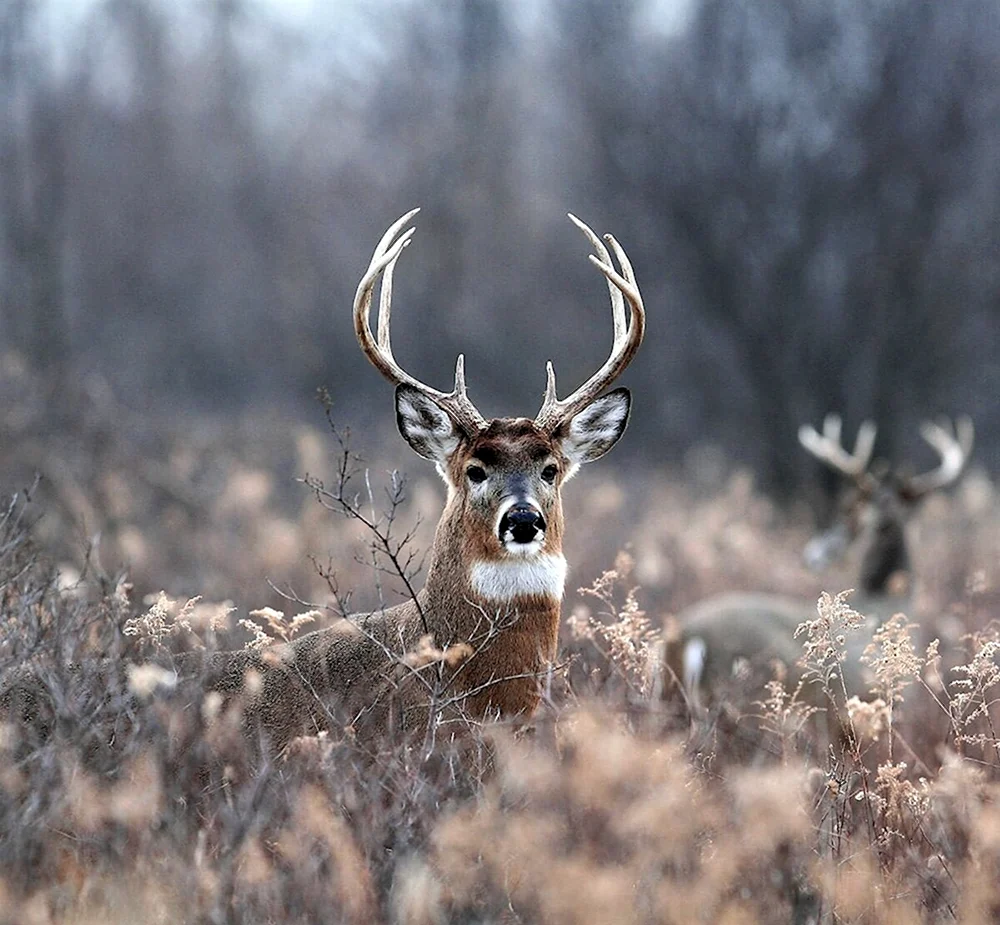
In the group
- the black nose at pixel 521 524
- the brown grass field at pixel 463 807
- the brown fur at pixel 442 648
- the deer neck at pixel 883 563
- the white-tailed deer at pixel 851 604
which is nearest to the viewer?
the brown grass field at pixel 463 807

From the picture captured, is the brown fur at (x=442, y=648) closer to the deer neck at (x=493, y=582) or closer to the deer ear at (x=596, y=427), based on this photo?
the deer neck at (x=493, y=582)

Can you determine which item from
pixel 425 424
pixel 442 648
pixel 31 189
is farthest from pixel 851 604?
pixel 31 189

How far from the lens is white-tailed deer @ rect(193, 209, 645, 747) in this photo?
4703 millimetres

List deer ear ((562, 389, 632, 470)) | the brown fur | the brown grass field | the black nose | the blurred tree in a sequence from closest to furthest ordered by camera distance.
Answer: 1. the brown grass field
2. the brown fur
3. the black nose
4. deer ear ((562, 389, 632, 470))
5. the blurred tree

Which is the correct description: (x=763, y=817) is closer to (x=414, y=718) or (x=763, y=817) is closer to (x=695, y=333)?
(x=414, y=718)

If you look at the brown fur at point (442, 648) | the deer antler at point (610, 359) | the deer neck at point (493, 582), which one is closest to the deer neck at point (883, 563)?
the deer antler at point (610, 359)

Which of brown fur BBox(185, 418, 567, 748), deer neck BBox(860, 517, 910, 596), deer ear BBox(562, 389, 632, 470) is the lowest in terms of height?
brown fur BBox(185, 418, 567, 748)

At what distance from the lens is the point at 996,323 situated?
17.4 metres

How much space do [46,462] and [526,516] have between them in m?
7.39

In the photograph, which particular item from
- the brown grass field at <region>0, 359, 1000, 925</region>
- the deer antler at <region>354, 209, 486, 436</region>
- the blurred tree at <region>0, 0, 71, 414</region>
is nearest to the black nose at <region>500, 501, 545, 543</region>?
the brown grass field at <region>0, 359, 1000, 925</region>

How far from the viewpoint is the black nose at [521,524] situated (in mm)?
4879

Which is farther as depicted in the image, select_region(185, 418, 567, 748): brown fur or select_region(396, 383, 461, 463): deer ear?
select_region(396, 383, 461, 463): deer ear

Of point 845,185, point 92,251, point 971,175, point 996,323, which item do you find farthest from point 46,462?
point 92,251

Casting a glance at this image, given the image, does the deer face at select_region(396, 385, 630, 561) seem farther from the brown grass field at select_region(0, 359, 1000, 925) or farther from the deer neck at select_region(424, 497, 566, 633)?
the brown grass field at select_region(0, 359, 1000, 925)
